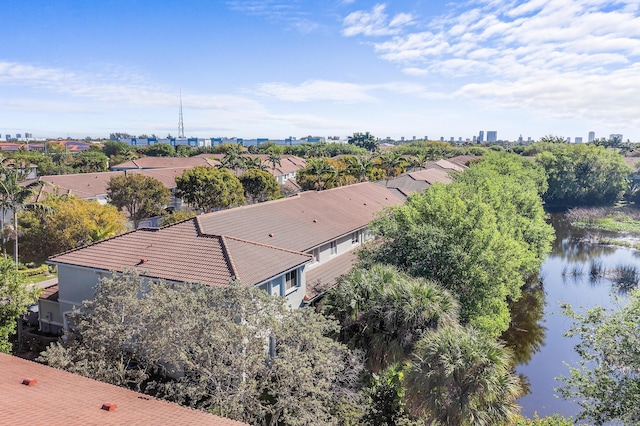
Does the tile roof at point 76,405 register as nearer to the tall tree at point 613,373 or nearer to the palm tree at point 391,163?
the tall tree at point 613,373

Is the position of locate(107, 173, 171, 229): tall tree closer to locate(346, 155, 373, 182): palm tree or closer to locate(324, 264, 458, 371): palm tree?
locate(346, 155, 373, 182): palm tree

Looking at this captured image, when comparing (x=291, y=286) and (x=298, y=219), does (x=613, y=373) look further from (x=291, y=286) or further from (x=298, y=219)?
(x=298, y=219)

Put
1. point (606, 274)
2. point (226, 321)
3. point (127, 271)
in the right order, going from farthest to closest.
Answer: point (606, 274), point (127, 271), point (226, 321)

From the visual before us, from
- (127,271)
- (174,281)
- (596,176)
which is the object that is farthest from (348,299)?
(596,176)

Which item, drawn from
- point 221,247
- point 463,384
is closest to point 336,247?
point 221,247

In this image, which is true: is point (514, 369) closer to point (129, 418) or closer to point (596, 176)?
point (129, 418)
